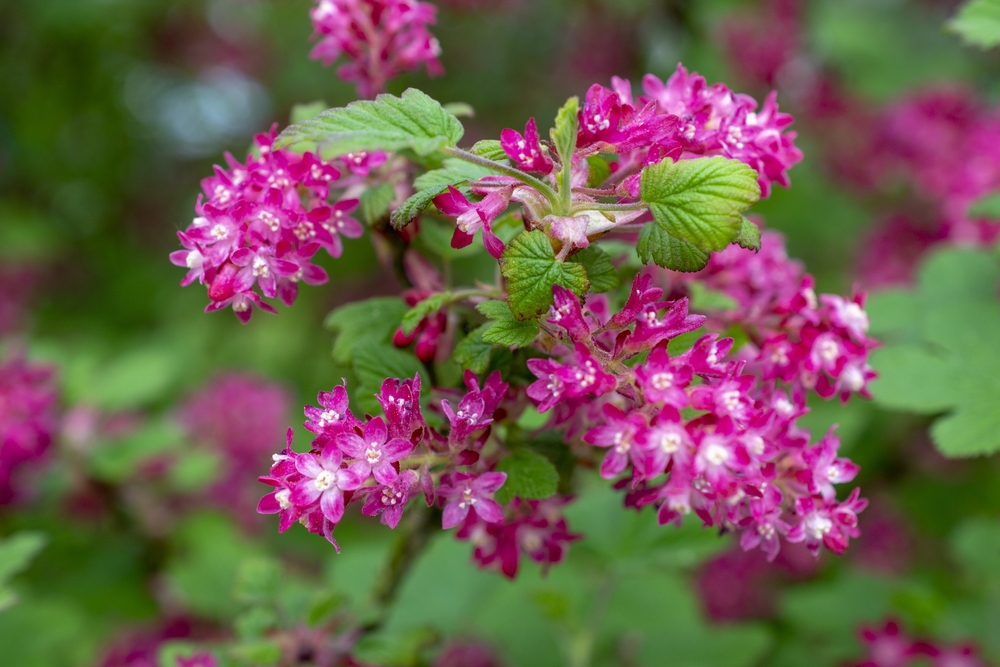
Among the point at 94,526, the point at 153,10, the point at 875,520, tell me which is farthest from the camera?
the point at 153,10

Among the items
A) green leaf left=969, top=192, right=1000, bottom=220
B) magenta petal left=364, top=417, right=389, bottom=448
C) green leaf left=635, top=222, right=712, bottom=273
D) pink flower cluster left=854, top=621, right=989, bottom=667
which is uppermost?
green leaf left=969, top=192, right=1000, bottom=220

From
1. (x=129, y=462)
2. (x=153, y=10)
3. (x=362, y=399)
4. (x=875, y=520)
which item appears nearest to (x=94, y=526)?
(x=129, y=462)

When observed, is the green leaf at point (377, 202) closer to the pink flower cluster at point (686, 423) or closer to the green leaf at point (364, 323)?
the green leaf at point (364, 323)

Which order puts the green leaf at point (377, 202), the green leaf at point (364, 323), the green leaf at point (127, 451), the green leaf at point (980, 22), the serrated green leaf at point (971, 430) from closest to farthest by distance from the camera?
1. the green leaf at point (377, 202)
2. the green leaf at point (364, 323)
3. the serrated green leaf at point (971, 430)
4. the green leaf at point (980, 22)
5. the green leaf at point (127, 451)

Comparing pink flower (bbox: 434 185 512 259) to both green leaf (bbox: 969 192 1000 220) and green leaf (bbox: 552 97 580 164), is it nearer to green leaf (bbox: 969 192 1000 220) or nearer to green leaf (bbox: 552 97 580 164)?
green leaf (bbox: 552 97 580 164)

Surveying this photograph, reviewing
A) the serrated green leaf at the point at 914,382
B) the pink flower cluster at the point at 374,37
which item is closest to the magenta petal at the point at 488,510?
the pink flower cluster at the point at 374,37

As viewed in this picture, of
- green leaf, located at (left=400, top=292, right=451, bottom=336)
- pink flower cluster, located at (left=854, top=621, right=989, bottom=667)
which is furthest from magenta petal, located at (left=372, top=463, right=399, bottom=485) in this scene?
pink flower cluster, located at (left=854, top=621, right=989, bottom=667)

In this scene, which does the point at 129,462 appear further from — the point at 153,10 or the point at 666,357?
the point at 153,10
